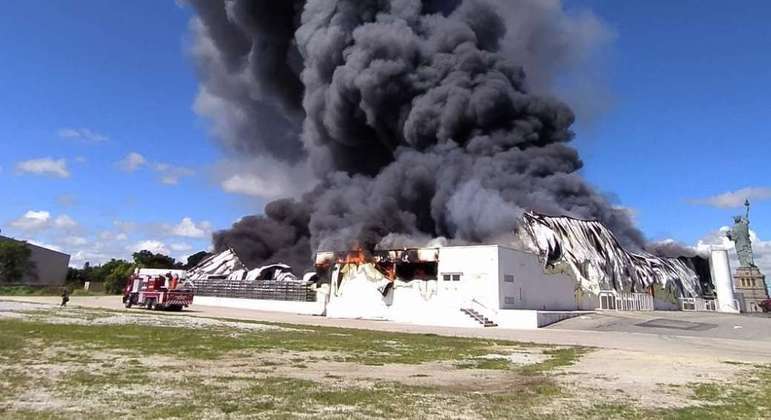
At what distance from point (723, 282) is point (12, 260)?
9795 centimetres

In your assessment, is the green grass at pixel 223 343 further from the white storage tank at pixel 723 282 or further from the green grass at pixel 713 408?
the white storage tank at pixel 723 282

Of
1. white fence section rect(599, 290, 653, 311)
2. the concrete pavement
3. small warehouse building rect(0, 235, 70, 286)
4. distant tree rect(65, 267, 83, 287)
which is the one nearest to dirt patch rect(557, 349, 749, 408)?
the concrete pavement

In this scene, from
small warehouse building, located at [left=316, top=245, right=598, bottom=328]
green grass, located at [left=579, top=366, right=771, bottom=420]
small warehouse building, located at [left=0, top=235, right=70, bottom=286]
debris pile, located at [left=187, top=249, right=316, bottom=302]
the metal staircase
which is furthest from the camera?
small warehouse building, located at [left=0, top=235, right=70, bottom=286]

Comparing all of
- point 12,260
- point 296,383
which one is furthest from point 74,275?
point 296,383

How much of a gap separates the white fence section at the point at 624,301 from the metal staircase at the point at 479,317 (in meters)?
18.1

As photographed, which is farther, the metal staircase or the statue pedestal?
the statue pedestal

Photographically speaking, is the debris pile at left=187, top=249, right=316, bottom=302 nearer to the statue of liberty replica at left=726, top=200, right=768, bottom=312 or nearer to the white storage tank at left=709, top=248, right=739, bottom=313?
the white storage tank at left=709, top=248, right=739, bottom=313

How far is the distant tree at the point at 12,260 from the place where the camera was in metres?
79.8

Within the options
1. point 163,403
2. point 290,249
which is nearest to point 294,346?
point 163,403

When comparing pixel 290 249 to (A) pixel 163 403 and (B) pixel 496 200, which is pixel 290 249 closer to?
(B) pixel 496 200

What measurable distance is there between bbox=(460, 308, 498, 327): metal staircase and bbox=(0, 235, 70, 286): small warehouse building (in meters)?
92.5

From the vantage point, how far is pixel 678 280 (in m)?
56.9

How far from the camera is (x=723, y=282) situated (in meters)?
52.8

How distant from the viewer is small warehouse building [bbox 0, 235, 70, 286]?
9475 cm
